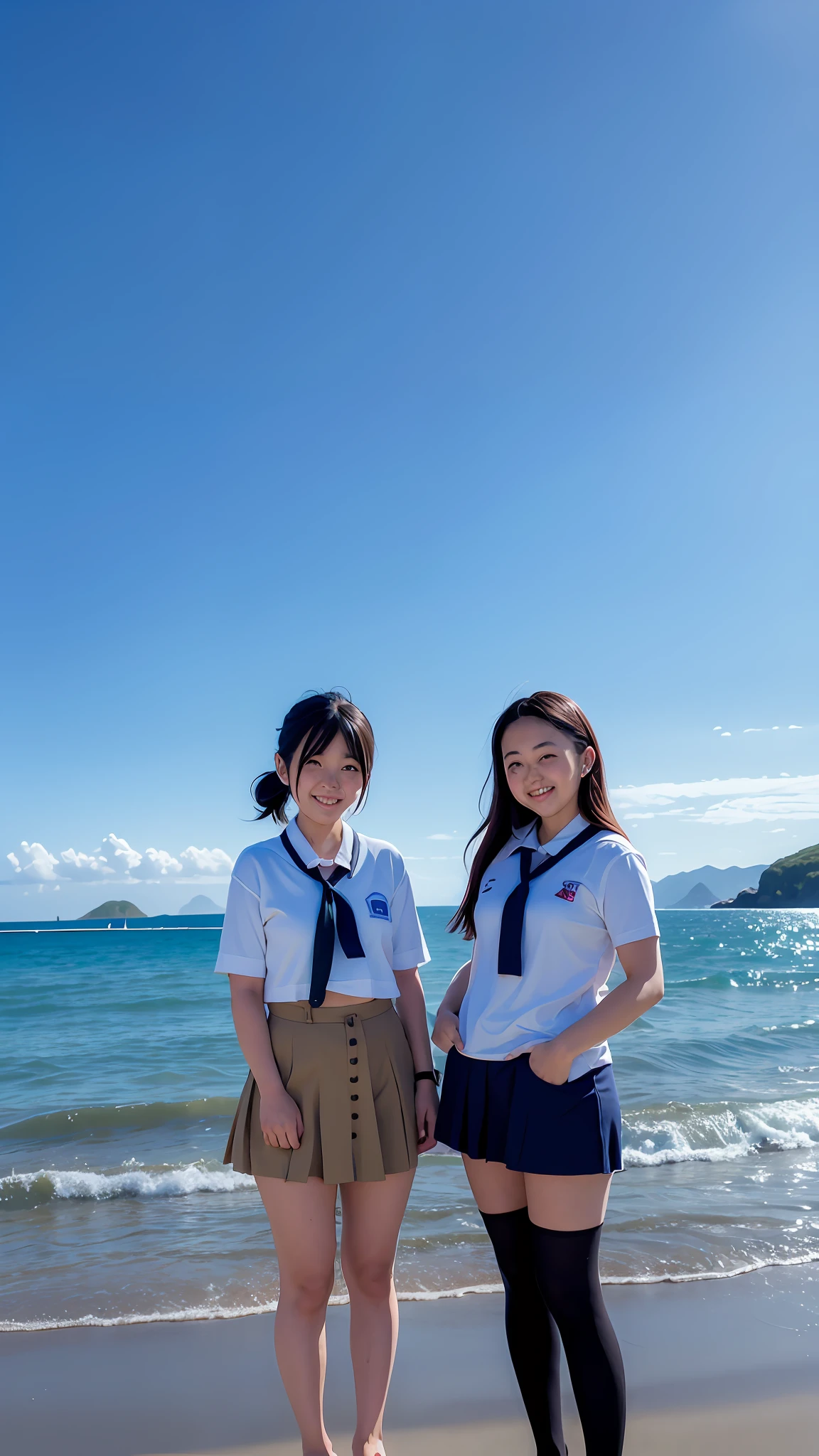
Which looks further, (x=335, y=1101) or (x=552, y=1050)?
(x=335, y=1101)

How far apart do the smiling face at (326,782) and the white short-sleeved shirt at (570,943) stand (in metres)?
0.54

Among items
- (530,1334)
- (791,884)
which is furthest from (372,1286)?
(791,884)

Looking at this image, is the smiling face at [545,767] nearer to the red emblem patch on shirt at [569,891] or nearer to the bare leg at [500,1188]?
the red emblem patch on shirt at [569,891]

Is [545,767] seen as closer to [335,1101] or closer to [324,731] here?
[324,731]

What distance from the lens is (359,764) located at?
2.24 metres

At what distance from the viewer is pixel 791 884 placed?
83750 millimetres

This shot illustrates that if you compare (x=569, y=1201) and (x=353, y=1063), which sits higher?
(x=353, y=1063)

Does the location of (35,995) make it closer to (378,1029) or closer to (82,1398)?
(82,1398)

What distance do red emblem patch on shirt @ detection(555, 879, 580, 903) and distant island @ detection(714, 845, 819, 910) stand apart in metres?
88.0

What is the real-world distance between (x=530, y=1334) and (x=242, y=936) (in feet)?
3.75

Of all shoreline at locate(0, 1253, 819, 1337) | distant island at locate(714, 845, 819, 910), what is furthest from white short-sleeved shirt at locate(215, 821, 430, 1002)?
distant island at locate(714, 845, 819, 910)

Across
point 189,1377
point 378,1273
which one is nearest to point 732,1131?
point 189,1377

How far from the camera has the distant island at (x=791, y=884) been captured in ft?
267

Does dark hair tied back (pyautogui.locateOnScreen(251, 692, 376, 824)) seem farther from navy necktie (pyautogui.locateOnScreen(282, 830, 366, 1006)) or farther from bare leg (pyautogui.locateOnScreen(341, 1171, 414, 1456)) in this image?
bare leg (pyautogui.locateOnScreen(341, 1171, 414, 1456))
